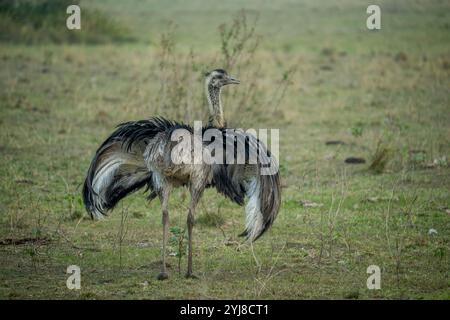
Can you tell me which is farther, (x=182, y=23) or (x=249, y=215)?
(x=182, y=23)

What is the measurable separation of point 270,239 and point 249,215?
1.65 metres

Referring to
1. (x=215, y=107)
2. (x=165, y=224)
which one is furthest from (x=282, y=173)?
(x=165, y=224)

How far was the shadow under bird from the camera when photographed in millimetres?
8094

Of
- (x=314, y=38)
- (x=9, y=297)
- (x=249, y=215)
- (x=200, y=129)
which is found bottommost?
(x=9, y=297)

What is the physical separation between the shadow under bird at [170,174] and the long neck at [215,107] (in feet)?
0.04

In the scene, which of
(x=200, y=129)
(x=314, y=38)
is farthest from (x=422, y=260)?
(x=314, y=38)

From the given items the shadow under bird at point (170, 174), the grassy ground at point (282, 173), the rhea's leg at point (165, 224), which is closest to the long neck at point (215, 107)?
the shadow under bird at point (170, 174)

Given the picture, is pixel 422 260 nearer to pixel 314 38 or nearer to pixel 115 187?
pixel 115 187

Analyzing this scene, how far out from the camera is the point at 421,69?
2088 cm

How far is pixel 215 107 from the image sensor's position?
29.2 ft

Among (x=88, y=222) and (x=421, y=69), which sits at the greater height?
(x=421, y=69)

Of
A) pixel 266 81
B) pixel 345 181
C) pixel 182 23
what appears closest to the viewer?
pixel 345 181

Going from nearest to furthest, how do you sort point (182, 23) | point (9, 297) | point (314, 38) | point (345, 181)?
point (9, 297)
point (345, 181)
point (314, 38)
point (182, 23)

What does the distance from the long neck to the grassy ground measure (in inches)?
42.9
